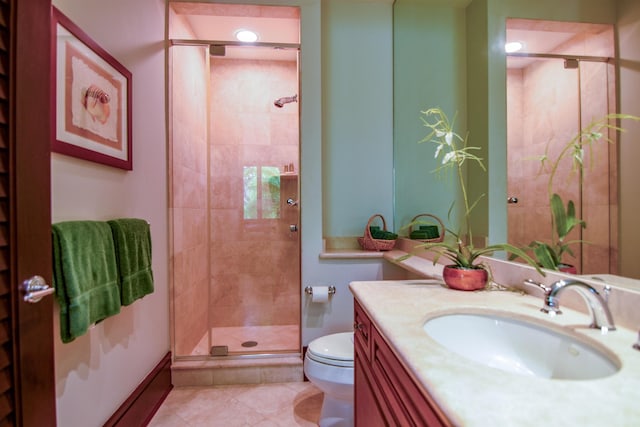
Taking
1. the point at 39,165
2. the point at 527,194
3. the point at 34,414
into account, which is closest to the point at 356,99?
the point at 527,194

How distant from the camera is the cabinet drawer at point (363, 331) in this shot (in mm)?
1039

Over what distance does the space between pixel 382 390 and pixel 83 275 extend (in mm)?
1095

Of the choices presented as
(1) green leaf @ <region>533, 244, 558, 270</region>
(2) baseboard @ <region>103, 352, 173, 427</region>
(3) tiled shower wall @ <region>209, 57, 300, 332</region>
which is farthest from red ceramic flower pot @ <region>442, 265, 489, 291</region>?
(3) tiled shower wall @ <region>209, 57, 300, 332</region>

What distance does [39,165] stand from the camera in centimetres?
82

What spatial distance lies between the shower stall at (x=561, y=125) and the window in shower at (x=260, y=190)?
6.67 ft

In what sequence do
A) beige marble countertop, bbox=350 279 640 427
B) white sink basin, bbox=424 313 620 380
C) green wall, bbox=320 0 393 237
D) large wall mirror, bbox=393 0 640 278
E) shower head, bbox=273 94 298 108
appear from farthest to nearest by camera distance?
shower head, bbox=273 94 298 108
green wall, bbox=320 0 393 237
large wall mirror, bbox=393 0 640 278
white sink basin, bbox=424 313 620 380
beige marble countertop, bbox=350 279 640 427

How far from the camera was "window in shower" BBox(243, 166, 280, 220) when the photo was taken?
284 cm

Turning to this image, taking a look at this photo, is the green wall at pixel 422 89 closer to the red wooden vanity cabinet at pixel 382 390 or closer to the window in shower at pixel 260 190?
the red wooden vanity cabinet at pixel 382 390

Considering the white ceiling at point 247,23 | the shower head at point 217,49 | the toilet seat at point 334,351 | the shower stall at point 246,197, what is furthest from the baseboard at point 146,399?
the white ceiling at point 247,23

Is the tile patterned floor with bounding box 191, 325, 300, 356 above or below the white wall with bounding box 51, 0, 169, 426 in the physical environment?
below

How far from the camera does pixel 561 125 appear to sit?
Answer: 988 mm

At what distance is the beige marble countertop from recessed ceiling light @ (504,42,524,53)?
0.94 metres

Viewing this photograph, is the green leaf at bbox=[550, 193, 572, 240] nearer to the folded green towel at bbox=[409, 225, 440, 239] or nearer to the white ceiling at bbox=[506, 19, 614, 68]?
the white ceiling at bbox=[506, 19, 614, 68]

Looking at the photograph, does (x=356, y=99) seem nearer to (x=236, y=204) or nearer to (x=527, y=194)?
(x=236, y=204)
